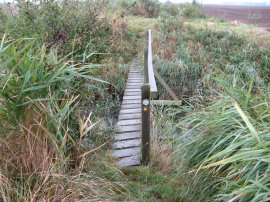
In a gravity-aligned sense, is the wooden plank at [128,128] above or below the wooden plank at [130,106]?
below

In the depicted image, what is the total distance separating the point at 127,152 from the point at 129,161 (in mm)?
217

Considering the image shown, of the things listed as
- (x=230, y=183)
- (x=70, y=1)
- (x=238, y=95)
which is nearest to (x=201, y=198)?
(x=230, y=183)

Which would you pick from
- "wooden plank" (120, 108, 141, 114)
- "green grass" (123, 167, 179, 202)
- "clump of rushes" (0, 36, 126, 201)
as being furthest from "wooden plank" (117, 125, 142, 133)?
"clump of rushes" (0, 36, 126, 201)

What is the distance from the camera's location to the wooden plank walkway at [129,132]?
421cm

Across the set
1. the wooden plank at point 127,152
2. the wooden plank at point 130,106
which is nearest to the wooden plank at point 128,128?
the wooden plank at point 127,152

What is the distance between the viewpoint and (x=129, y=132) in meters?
4.91

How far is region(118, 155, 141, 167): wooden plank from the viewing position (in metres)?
4.06

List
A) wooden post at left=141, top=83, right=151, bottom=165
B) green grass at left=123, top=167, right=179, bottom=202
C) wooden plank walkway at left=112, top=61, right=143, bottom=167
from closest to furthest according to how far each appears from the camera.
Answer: green grass at left=123, top=167, right=179, bottom=202
wooden post at left=141, top=83, right=151, bottom=165
wooden plank walkway at left=112, top=61, right=143, bottom=167

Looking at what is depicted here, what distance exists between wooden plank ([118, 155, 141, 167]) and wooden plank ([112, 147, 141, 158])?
86 millimetres

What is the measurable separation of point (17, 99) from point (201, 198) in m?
1.62

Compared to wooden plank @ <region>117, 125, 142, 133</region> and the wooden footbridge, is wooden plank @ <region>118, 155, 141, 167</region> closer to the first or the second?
the wooden footbridge

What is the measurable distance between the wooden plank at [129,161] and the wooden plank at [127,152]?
3.4 inches

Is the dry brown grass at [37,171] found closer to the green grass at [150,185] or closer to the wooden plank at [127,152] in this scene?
the green grass at [150,185]

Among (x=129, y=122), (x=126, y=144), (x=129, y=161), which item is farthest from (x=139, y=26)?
(x=129, y=161)
